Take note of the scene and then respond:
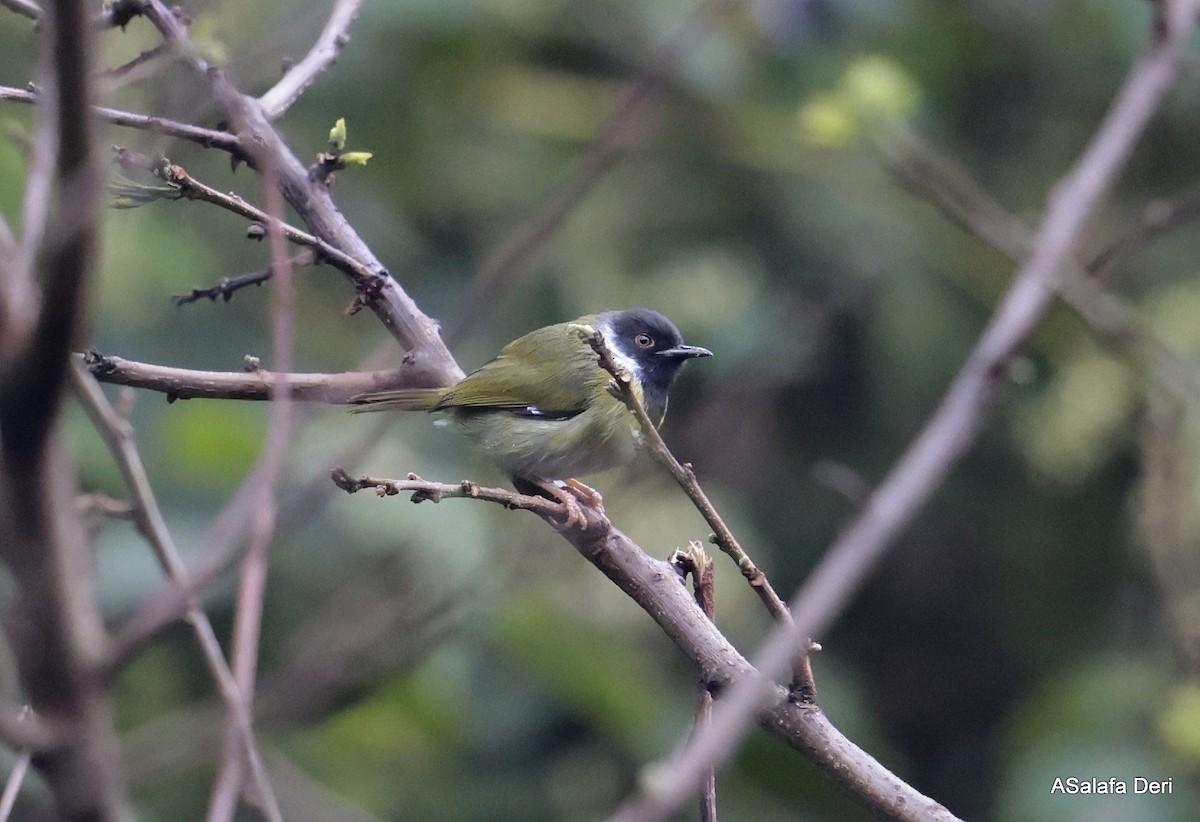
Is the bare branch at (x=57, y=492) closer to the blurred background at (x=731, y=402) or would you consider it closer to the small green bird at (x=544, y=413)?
the small green bird at (x=544, y=413)

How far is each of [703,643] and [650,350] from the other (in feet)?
8.67

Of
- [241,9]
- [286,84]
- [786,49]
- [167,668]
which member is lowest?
[167,668]

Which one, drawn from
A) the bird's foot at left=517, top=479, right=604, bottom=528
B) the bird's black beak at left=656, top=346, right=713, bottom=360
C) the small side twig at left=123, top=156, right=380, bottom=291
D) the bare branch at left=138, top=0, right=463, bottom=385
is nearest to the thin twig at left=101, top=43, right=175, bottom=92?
the small side twig at left=123, top=156, right=380, bottom=291

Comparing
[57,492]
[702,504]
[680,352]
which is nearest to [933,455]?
[57,492]

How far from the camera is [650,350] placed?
5.07 metres

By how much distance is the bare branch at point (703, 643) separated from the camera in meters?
2.33

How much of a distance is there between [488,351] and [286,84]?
3165 millimetres

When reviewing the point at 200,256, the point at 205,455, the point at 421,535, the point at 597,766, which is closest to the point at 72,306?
the point at 421,535

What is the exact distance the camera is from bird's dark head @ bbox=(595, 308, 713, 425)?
5035 millimetres

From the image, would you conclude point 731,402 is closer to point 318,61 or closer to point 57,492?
point 318,61

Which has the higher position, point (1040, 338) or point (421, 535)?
point (1040, 338)

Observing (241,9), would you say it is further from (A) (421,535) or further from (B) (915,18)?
(B) (915,18)

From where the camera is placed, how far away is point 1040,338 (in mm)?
6492

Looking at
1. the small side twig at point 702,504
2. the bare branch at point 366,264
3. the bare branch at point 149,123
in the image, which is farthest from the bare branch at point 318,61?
the small side twig at point 702,504
